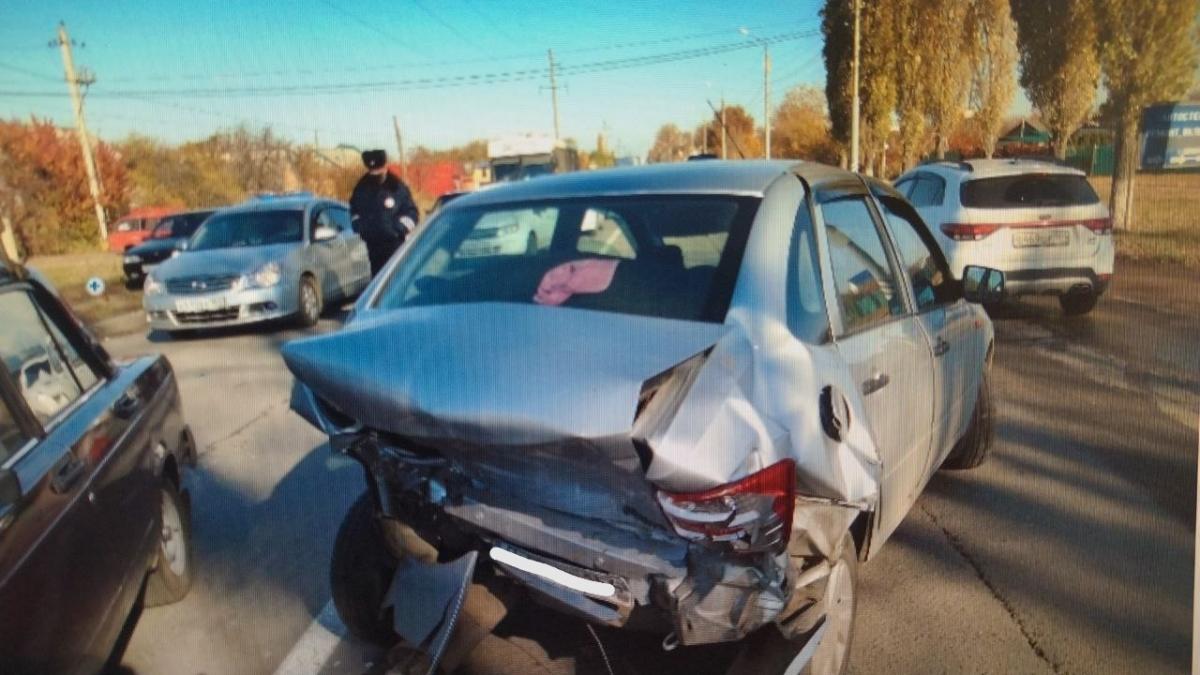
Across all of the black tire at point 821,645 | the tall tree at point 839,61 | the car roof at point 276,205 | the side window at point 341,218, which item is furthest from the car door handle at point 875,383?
the tall tree at point 839,61

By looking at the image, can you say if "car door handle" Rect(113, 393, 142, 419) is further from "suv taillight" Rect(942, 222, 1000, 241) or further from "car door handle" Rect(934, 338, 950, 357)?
"suv taillight" Rect(942, 222, 1000, 241)

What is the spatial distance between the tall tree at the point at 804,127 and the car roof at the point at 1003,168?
47.3ft

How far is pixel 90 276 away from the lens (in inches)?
415

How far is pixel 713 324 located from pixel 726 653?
43.8 inches

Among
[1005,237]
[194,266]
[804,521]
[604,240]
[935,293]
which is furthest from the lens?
[194,266]

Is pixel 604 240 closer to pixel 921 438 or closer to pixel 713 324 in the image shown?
pixel 713 324

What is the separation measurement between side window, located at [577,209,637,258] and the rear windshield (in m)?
5.84

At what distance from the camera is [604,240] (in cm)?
265

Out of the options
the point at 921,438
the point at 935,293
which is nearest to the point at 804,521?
the point at 921,438

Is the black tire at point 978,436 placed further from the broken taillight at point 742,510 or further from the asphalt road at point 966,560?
the broken taillight at point 742,510

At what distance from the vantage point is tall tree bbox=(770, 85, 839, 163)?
23.0 metres

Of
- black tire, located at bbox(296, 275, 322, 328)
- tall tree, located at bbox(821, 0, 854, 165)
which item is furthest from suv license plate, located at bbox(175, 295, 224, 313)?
tall tree, located at bbox(821, 0, 854, 165)

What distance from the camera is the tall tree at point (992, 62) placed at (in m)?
7.23

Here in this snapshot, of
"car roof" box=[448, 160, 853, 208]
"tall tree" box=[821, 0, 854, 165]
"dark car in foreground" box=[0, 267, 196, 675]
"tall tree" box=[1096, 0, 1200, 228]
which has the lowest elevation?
"dark car in foreground" box=[0, 267, 196, 675]
